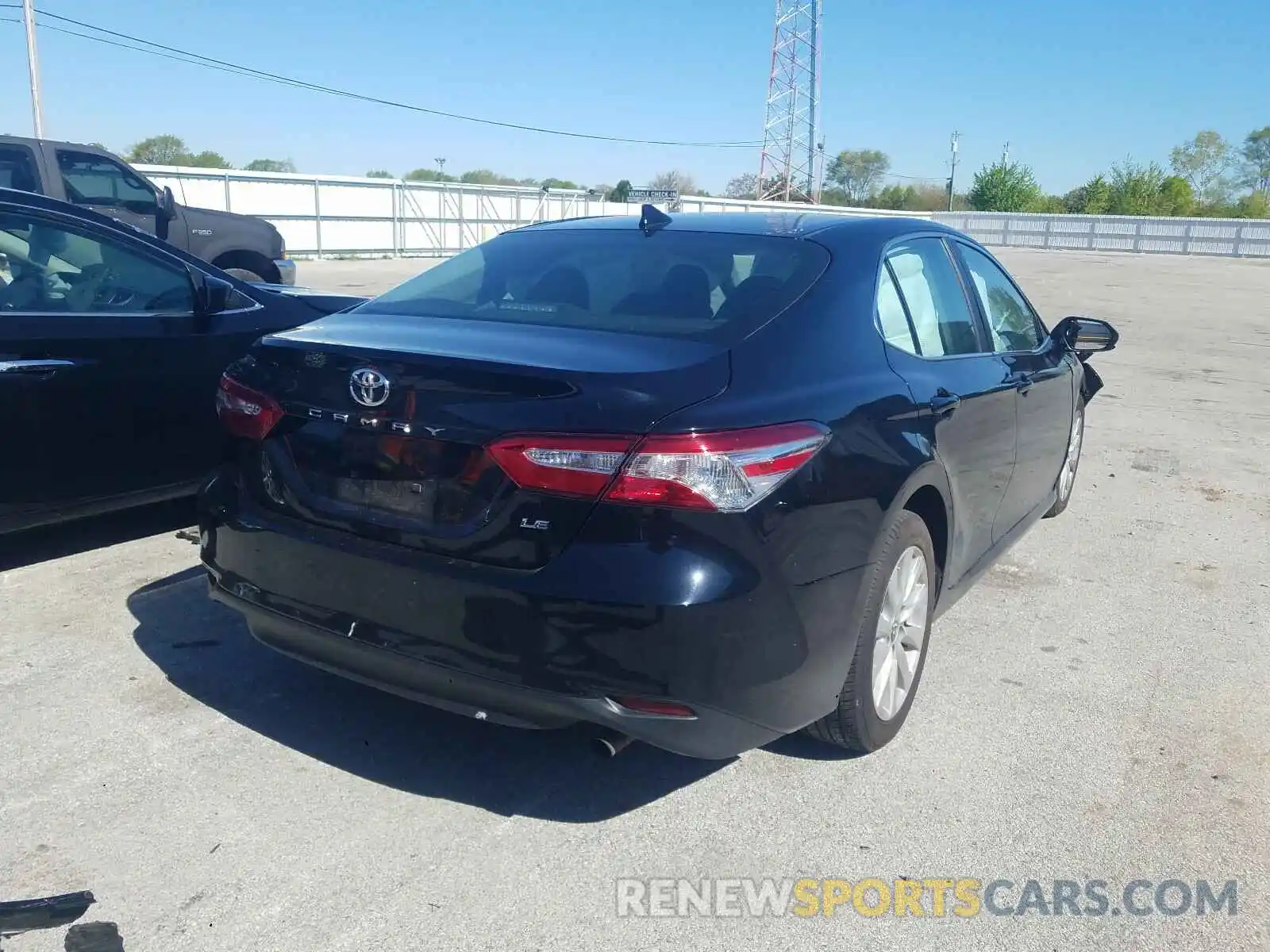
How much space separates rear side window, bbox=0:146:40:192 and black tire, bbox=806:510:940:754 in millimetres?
10369

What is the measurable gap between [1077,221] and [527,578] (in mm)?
56059

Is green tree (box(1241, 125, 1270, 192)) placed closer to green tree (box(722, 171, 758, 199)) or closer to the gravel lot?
green tree (box(722, 171, 758, 199))

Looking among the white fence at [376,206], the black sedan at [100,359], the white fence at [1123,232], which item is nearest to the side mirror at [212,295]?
the black sedan at [100,359]

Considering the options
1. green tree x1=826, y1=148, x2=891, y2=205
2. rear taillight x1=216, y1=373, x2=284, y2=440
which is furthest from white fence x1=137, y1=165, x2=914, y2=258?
green tree x1=826, y1=148, x2=891, y2=205

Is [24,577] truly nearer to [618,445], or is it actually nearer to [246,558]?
[246,558]

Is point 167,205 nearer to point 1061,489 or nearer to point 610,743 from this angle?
point 1061,489

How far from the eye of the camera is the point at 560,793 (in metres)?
3.15

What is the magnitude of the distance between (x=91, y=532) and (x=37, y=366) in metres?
1.20

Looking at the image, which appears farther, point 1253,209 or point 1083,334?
point 1253,209

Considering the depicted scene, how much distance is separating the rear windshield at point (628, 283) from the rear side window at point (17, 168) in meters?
8.79

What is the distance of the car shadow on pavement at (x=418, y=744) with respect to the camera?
3.13m

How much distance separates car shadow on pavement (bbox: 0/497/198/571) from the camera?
499 centimetres

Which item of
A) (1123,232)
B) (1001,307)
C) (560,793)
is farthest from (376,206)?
(1123,232)

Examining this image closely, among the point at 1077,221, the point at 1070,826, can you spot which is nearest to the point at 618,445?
the point at 1070,826
